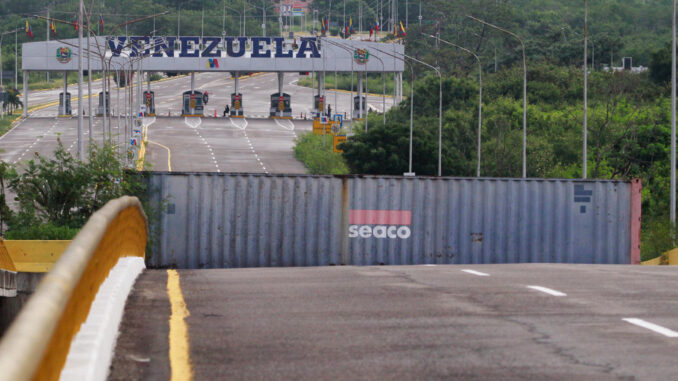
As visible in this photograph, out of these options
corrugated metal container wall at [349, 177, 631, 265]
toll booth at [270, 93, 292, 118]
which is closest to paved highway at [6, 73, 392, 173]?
toll booth at [270, 93, 292, 118]

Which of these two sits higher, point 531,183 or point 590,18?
point 590,18

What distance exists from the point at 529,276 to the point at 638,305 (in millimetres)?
2856

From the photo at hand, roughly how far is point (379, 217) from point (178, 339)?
737 inches

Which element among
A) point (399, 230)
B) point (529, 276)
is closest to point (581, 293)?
point (529, 276)

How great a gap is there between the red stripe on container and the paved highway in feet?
95.6

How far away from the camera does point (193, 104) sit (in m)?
121

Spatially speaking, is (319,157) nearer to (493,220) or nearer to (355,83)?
(493,220)

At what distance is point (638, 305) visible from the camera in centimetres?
1080

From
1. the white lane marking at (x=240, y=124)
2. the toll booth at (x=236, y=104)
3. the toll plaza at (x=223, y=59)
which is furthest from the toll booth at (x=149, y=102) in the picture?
the white lane marking at (x=240, y=124)

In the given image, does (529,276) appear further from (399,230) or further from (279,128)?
(279,128)

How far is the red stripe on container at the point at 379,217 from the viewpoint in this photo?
26.9 meters

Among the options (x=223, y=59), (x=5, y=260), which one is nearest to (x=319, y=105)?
(x=223, y=59)

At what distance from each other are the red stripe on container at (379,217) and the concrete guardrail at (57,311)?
16814 millimetres

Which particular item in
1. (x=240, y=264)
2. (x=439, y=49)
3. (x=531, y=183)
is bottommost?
(x=240, y=264)
